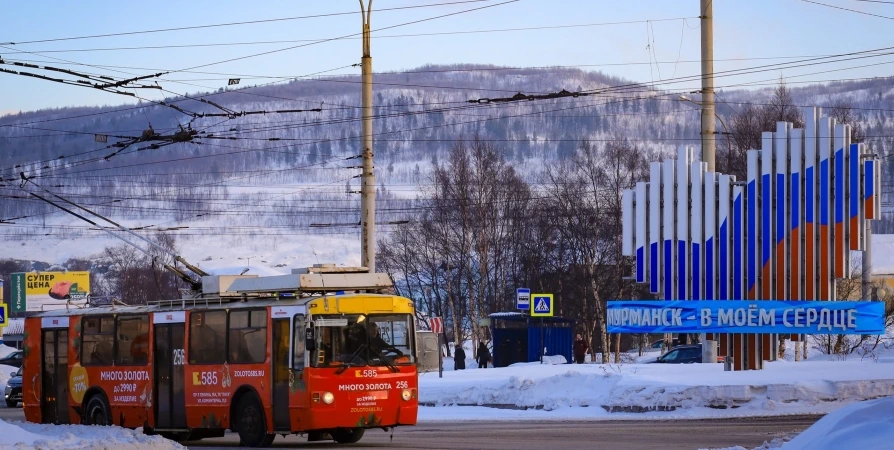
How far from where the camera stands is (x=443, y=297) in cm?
9269

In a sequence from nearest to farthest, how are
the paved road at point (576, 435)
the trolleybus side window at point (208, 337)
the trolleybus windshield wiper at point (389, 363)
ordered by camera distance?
the paved road at point (576, 435), the trolleybus windshield wiper at point (389, 363), the trolleybus side window at point (208, 337)

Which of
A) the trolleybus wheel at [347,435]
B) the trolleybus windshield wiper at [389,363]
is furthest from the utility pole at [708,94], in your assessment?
the trolleybus windshield wiper at [389,363]

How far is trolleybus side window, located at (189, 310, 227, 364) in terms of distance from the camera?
1981 centimetres

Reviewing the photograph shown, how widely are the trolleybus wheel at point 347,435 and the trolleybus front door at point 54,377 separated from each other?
258 inches

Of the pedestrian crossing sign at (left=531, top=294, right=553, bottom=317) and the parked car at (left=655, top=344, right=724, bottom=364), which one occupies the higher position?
the pedestrian crossing sign at (left=531, top=294, right=553, bottom=317)

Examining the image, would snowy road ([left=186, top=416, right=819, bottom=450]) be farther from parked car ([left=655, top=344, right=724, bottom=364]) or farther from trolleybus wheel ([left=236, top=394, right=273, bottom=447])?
parked car ([left=655, top=344, right=724, bottom=364])

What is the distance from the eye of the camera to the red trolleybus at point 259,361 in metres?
18.2

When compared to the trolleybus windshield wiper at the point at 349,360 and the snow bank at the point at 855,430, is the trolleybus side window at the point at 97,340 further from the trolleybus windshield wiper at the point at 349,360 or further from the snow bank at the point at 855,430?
the snow bank at the point at 855,430

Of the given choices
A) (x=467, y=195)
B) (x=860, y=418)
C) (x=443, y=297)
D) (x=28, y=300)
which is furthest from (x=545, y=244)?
(x=28, y=300)

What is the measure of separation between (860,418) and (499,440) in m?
8.06

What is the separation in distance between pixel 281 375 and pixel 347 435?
1964 millimetres

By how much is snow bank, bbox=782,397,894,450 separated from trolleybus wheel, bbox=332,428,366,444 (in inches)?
380

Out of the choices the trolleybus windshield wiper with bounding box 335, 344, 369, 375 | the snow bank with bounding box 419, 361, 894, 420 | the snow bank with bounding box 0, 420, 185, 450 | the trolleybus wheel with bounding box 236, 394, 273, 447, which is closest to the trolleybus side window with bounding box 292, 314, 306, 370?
the trolleybus windshield wiper with bounding box 335, 344, 369, 375

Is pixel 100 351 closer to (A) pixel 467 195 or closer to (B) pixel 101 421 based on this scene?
(B) pixel 101 421
